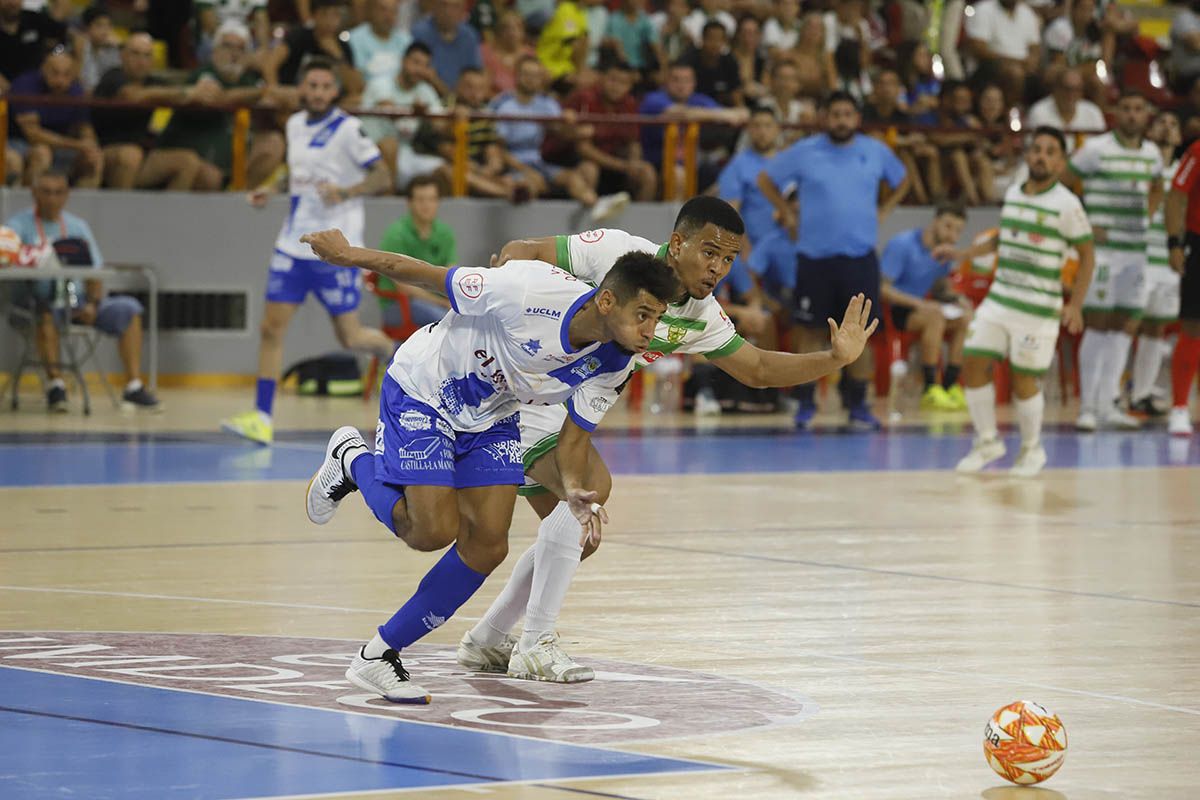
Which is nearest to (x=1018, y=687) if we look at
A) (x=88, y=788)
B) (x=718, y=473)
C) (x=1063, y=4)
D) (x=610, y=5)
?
(x=88, y=788)

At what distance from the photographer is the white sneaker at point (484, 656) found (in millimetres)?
6820

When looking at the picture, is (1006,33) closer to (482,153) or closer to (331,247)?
(482,153)

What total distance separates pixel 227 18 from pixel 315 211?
5387mm

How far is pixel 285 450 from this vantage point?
13766mm

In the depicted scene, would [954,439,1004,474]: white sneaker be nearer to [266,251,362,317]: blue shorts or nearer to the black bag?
[266,251,362,317]: blue shorts

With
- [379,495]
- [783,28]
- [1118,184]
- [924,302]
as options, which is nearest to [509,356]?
[379,495]

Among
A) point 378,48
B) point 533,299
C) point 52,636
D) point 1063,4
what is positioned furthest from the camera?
point 1063,4

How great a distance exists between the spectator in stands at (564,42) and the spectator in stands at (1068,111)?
180 inches

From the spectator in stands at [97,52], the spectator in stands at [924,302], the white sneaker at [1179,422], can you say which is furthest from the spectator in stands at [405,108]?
the white sneaker at [1179,422]

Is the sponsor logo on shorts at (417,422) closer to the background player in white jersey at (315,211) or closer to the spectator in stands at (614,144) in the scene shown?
the background player in white jersey at (315,211)

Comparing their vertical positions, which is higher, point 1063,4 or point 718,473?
point 1063,4

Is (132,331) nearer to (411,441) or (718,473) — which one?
(718,473)

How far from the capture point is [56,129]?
695 inches

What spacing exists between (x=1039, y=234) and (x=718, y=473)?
2.61 metres
